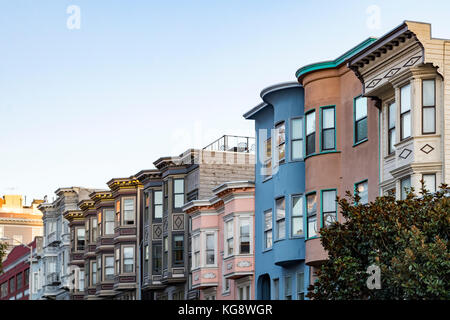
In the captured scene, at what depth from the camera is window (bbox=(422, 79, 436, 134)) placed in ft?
114

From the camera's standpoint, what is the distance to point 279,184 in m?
46.3

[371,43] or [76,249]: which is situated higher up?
[371,43]

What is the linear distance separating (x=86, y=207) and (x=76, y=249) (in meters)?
5.31

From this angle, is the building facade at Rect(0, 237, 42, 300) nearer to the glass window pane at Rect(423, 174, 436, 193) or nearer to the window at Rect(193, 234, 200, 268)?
the window at Rect(193, 234, 200, 268)

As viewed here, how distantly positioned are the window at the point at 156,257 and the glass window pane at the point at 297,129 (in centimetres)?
2366

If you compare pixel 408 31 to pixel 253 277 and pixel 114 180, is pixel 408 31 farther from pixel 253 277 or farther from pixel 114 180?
pixel 114 180

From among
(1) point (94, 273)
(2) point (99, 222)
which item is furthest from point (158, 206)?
(1) point (94, 273)

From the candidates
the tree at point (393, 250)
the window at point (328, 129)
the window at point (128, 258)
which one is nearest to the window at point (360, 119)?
the window at point (328, 129)

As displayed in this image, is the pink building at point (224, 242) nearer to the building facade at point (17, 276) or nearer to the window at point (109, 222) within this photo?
the window at point (109, 222)

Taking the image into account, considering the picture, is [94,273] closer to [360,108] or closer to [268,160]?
[268,160]

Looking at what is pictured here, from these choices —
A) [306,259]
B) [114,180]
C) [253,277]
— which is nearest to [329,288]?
[306,259]

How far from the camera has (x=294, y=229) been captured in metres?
45.0
